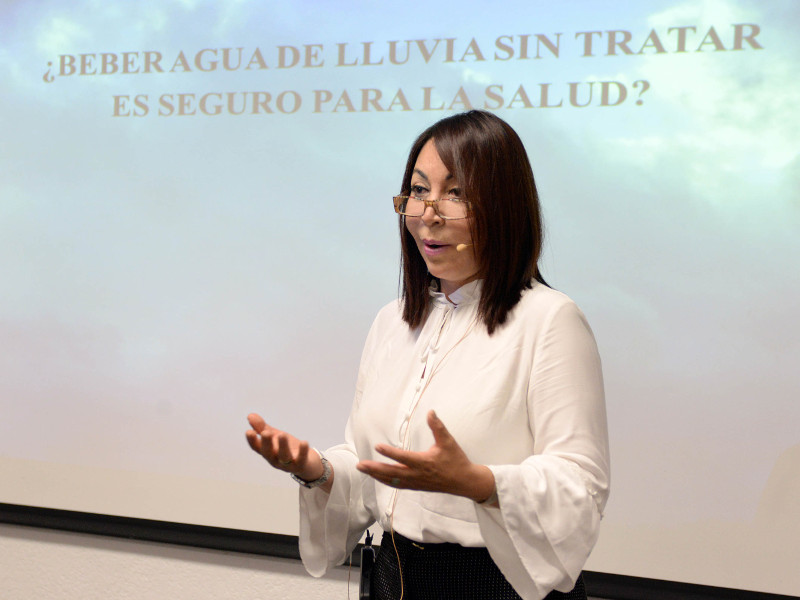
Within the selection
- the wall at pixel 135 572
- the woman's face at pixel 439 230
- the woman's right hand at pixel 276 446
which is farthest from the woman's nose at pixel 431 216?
the wall at pixel 135 572

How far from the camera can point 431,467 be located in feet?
3.11

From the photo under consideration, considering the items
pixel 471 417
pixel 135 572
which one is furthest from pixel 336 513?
pixel 135 572

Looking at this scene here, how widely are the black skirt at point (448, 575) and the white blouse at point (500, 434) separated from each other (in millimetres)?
28

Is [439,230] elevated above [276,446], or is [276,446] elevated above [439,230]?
[439,230]

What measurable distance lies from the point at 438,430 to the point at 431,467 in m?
0.04

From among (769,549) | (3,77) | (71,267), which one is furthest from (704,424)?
(3,77)

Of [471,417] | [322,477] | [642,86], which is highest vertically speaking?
[642,86]

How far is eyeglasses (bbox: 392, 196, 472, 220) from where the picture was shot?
1.22 metres

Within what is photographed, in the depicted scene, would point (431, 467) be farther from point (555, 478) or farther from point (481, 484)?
point (555, 478)

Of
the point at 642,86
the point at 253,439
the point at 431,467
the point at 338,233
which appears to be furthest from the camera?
the point at 338,233

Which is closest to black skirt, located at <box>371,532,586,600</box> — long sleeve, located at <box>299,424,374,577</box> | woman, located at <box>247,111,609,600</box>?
woman, located at <box>247,111,609,600</box>

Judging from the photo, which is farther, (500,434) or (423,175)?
(423,175)

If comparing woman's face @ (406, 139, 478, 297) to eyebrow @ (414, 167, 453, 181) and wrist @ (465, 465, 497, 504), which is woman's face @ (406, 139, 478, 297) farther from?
wrist @ (465, 465, 497, 504)

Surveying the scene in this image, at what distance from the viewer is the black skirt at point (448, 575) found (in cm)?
117
